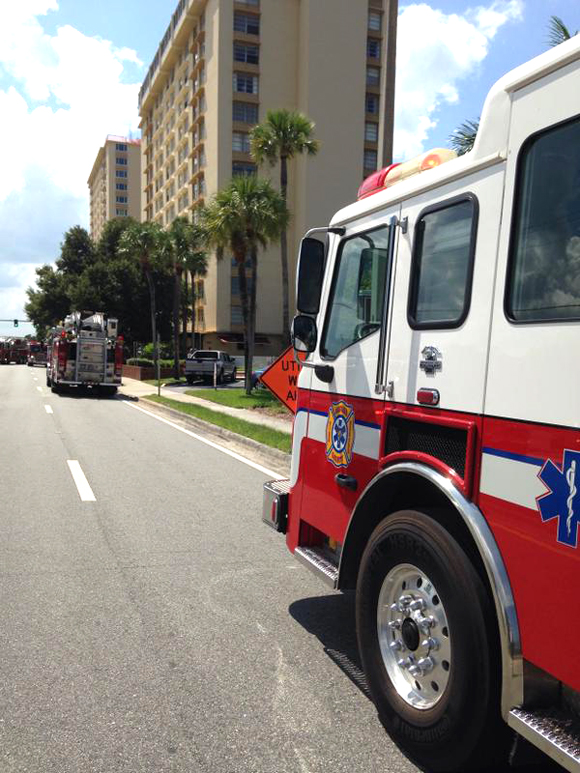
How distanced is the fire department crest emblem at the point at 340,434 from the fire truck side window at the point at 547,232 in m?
1.44

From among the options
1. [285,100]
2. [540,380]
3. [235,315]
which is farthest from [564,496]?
[285,100]

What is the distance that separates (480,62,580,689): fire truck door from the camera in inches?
90.9

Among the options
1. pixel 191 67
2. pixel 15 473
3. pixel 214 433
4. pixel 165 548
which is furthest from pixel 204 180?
pixel 165 548

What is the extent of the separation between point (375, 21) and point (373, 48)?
221cm

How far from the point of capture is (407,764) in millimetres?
2990

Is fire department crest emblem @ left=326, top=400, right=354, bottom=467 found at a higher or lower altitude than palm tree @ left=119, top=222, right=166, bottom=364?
lower

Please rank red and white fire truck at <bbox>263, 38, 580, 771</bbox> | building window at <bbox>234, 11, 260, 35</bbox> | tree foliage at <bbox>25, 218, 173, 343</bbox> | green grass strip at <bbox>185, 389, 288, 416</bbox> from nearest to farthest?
red and white fire truck at <bbox>263, 38, 580, 771</bbox>, green grass strip at <bbox>185, 389, 288, 416</bbox>, tree foliage at <bbox>25, 218, 173, 343</bbox>, building window at <bbox>234, 11, 260, 35</bbox>

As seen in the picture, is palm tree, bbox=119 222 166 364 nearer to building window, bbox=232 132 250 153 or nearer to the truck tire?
building window, bbox=232 132 250 153

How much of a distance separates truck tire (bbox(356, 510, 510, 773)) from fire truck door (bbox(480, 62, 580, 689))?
259 millimetres

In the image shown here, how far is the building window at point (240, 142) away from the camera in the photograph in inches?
2296

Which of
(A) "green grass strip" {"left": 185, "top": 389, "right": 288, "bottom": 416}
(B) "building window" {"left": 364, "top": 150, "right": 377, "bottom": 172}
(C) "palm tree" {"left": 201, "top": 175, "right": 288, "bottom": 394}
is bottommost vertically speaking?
(A) "green grass strip" {"left": 185, "top": 389, "right": 288, "bottom": 416}

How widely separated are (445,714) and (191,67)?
72.9 metres

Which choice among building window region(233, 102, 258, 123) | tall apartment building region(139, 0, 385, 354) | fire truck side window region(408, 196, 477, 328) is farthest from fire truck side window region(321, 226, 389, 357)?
building window region(233, 102, 258, 123)

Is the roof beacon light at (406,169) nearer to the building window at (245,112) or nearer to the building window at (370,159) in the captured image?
the building window at (245,112)
